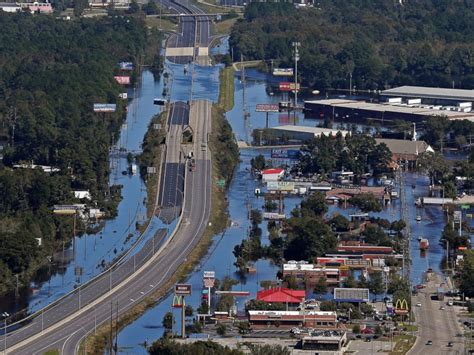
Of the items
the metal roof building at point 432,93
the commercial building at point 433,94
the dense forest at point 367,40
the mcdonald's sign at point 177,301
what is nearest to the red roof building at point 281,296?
the mcdonald's sign at point 177,301

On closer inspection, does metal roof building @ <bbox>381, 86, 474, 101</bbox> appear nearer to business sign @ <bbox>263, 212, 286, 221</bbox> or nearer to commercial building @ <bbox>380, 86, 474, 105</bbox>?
commercial building @ <bbox>380, 86, 474, 105</bbox>

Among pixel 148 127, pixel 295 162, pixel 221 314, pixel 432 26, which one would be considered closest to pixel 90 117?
pixel 148 127

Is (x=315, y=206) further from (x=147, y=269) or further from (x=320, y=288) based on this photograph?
(x=320, y=288)

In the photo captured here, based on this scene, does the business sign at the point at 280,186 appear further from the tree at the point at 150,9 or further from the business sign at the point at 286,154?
the tree at the point at 150,9

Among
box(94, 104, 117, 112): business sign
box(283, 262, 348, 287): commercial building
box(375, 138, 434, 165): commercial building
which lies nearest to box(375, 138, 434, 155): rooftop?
box(375, 138, 434, 165): commercial building

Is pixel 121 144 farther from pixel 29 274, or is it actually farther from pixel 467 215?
pixel 29 274

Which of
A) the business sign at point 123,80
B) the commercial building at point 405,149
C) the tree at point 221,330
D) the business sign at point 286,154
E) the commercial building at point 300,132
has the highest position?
the business sign at point 123,80
